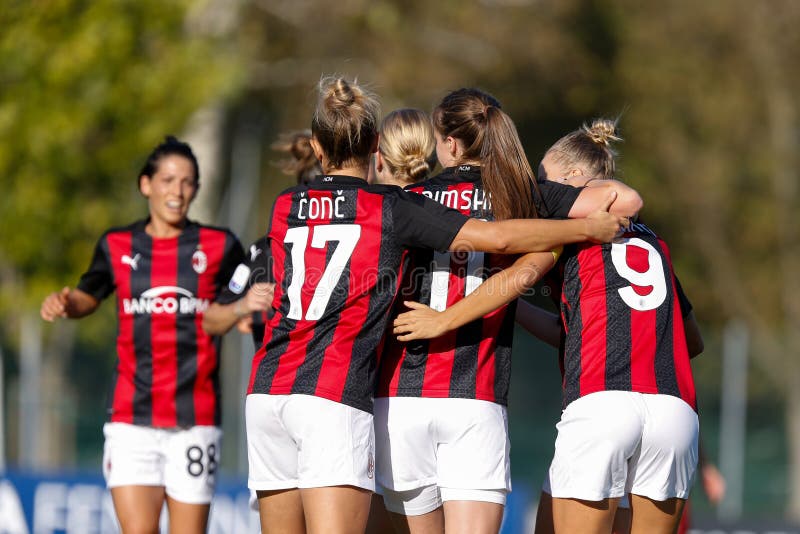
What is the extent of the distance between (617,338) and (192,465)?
99.7 inches

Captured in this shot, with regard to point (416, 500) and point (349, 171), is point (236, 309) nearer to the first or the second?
point (349, 171)

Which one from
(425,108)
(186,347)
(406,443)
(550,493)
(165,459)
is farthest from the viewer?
(425,108)

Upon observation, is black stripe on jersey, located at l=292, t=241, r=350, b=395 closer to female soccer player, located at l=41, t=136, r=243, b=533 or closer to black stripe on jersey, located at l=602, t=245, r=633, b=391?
black stripe on jersey, located at l=602, t=245, r=633, b=391

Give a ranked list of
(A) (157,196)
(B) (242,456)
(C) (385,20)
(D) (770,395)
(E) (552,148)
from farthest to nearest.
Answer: (C) (385,20) < (D) (770,395) < (B) (242,456) < (A) (157,196) < (E) (552,148)

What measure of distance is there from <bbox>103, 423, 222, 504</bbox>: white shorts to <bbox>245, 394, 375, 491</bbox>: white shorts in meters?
1.51

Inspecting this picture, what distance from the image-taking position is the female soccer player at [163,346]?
5.46 metres

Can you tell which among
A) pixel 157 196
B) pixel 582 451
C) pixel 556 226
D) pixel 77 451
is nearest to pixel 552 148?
pixel 556 226

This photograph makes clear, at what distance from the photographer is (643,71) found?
62.4ft

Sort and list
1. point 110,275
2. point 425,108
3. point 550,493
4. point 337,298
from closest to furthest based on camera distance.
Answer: point 337,298 → point 550,493 → point 110,275 → point 425,108

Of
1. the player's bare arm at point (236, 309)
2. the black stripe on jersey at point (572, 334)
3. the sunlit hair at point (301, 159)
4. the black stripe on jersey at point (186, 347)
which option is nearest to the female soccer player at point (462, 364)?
the black stripe on jersey at point (572, 334)

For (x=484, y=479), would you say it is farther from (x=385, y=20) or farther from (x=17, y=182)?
(x=385, y=20)

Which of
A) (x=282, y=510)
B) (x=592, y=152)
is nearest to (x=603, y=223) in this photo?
(x=592, y=152)

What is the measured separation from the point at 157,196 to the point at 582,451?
2872 millimetres

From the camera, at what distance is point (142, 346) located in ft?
18.5
